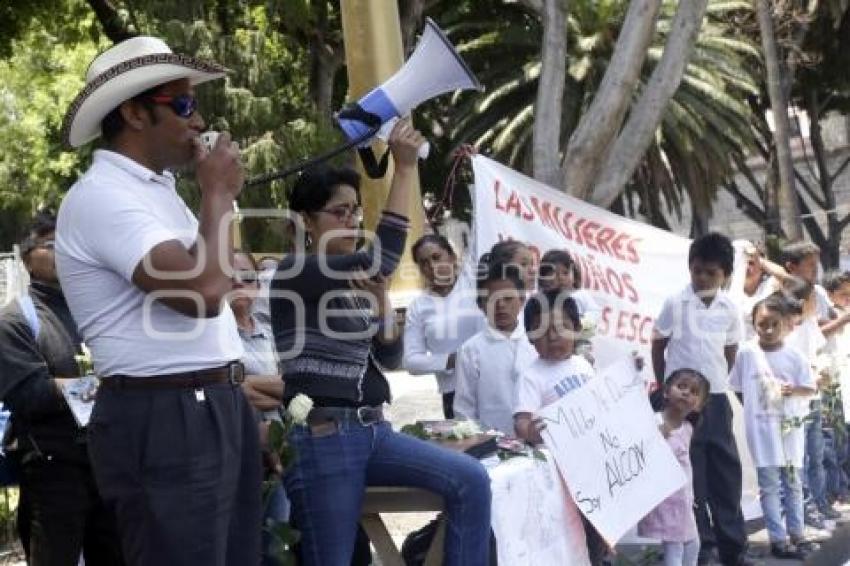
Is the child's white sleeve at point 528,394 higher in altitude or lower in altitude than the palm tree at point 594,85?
lower

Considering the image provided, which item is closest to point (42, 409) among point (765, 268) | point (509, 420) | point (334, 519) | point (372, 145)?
point (334, 519)

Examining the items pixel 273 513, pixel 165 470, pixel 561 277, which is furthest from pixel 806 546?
pixel 165 470

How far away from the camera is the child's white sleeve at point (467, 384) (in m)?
5.89

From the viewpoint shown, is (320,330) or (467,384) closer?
(320,330)

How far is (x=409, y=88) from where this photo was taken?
391 cm

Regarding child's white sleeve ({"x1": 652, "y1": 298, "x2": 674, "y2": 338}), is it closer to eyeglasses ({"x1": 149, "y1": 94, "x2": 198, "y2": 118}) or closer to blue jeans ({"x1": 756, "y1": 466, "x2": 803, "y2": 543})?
blue jeans ({"x1": 756, "y1": 466, "x2": 803, "y2": 543})

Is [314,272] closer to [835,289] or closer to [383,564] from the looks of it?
[383,564]

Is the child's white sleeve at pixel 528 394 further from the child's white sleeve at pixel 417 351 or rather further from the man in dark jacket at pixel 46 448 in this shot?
the man in dark jacket at pixel 46 448

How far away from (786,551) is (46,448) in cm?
391

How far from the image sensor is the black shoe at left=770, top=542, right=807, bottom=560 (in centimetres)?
679

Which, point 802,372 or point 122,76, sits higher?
point 122,76

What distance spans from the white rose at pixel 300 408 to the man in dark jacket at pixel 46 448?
1.00 meters

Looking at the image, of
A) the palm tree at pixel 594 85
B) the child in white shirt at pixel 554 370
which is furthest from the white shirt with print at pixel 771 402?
the palm tree at pixel 594 85

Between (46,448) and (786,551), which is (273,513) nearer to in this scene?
(46,448)
